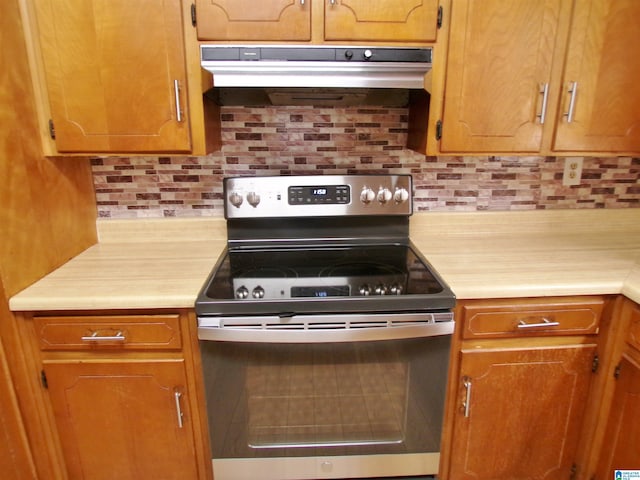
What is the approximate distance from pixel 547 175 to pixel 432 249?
0.64m

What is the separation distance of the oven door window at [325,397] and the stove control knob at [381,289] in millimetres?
146

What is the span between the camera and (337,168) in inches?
62.9

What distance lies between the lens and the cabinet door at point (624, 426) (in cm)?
113

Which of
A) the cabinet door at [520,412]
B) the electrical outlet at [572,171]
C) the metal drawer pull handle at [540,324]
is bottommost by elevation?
the cabinet door at [520,412]

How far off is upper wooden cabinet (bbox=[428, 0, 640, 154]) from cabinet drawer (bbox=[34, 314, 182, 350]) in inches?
40.4

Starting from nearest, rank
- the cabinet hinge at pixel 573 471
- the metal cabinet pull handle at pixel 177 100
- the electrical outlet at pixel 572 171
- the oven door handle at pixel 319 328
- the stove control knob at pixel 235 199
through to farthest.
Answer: the oven door handle at pixel 319 328 < the metal cabinet pull handle at pixel 177 100 < the cabinet hinge at pixel 573 471 < the stove control knob at pixel 235 199 < the electrical outlet at pixel 572 171

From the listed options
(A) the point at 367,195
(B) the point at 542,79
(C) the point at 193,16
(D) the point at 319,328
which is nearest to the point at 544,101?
(B) the point at 542,79

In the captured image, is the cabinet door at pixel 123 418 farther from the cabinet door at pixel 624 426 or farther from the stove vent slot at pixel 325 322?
the cabinet door at pixel 624 426

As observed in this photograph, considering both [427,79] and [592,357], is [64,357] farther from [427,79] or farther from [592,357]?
[592,357]

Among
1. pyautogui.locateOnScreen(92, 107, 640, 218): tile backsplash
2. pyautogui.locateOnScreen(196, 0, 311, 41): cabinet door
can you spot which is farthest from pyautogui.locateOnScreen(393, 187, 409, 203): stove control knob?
pyautogui.locateOnScreen(196, 0, 311, 41): cabinet door

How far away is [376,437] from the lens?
1249mm

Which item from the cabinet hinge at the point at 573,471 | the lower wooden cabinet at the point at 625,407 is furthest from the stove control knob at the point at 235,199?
the cabinet hinge at the point at 573,471

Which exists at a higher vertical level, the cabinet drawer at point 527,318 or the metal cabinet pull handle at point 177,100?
the metal cabinet pull handle at point 177,100

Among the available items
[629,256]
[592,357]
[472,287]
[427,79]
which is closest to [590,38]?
[427,79]
